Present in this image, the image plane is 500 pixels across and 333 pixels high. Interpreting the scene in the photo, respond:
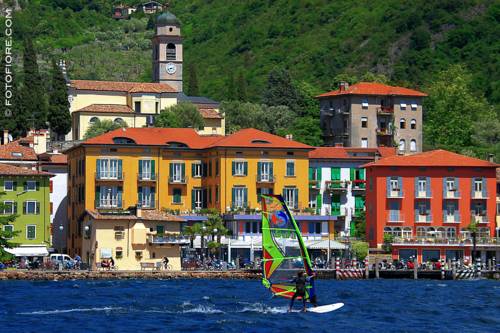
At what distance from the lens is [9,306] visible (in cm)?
9000

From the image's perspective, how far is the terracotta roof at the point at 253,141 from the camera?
140000 millimetres

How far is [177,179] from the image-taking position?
140750mm

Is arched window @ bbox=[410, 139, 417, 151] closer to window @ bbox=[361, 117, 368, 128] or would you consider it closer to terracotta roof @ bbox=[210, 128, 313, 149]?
window @ bbox=[361, 117, 368, 128]

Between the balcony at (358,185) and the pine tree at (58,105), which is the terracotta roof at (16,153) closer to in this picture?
the pine tree at (58,105)

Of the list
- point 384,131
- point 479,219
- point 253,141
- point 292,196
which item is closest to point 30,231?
point 253,141

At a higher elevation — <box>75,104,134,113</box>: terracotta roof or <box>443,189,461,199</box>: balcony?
<box>75,104,134,113</box>: terracotta roof

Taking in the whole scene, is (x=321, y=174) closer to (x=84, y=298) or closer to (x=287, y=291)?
(x=84, y=298)

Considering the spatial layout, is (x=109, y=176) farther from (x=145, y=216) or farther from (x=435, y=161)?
(x=435, y=161)

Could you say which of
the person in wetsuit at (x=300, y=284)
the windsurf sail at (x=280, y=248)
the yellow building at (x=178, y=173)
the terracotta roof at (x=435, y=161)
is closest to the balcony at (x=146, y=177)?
the yellow building at (x=178, y=173)

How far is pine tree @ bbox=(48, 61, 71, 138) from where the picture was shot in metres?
166

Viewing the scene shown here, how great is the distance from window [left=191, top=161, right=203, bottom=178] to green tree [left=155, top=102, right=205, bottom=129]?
24.6m

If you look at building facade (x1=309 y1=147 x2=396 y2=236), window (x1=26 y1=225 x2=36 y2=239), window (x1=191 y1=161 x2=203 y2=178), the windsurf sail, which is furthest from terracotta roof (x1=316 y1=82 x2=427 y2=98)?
the windsurf sail

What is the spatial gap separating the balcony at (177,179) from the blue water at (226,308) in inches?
971

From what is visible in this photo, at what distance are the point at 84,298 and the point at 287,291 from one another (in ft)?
60.6
